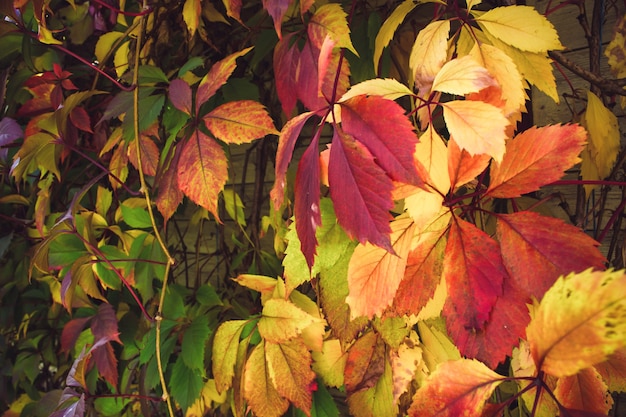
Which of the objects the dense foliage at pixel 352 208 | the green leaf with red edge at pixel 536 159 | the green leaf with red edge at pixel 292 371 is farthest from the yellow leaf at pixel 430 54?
the green leaf with red edge at pixel 292 371

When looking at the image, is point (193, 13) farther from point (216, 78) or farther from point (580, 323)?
point (580, 323)

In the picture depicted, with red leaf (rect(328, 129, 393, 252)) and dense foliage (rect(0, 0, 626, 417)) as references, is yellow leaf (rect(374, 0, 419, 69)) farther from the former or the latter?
red leaf (rect(328, 129, 393, 252))

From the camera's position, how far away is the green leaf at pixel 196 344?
2.40 ft

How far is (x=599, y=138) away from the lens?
0.56 m

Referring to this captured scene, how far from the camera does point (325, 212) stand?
0.47 m

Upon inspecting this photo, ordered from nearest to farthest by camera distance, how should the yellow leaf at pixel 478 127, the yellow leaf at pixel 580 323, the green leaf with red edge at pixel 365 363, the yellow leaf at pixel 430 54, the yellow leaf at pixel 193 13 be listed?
the yellow leaf at pixel 580 323 < the yellow leaf at pixel 478 127 < the yellow leaf at pixel 430 54 < the green leaf with red edge at pixel 365 363 < the yellow leaf at pixel 193 13

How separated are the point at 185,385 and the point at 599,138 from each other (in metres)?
0.68

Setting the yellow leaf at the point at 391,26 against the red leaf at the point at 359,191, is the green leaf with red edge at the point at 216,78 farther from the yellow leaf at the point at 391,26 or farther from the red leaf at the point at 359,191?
the red leaf at the point at 359,191

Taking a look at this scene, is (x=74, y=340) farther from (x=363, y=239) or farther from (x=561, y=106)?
(x=561, y=106)

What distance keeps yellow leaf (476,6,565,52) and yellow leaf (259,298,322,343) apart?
1.14ft

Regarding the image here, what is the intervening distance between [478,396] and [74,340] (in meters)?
0.85

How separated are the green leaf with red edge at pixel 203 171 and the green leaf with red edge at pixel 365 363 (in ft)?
0.77

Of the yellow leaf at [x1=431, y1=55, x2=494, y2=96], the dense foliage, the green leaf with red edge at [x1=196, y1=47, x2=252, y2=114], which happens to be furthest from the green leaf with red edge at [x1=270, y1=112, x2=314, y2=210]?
the green leaf with red edge at [x1=196, y1=47, x2=252, y2=114]

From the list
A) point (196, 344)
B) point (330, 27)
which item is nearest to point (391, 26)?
point (330, 27)
